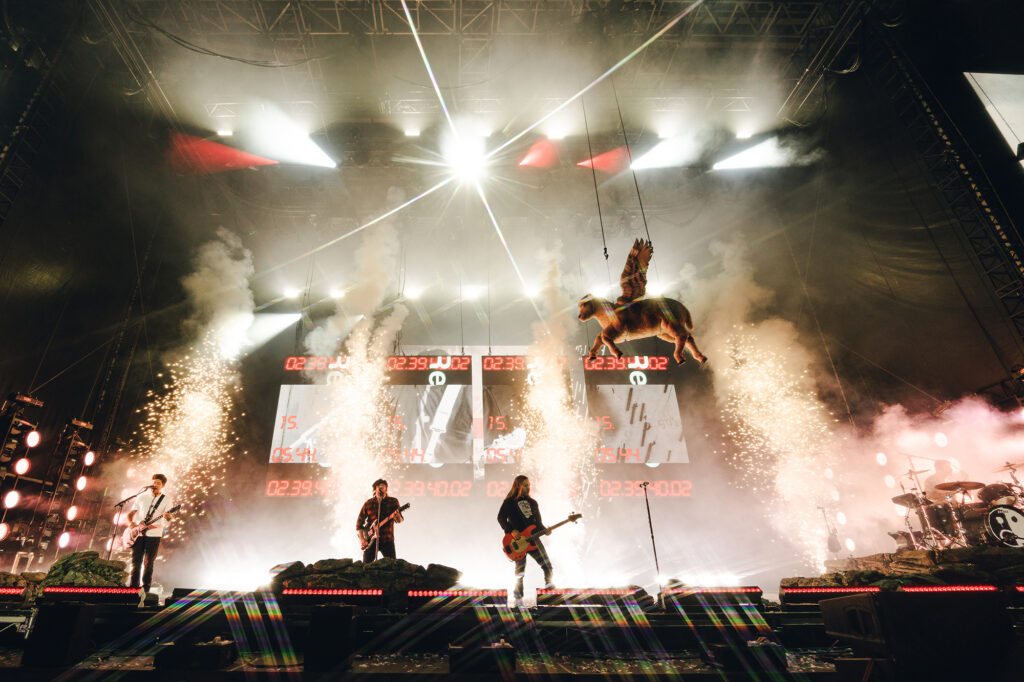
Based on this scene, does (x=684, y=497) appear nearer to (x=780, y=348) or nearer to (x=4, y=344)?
(x=780, y=348)

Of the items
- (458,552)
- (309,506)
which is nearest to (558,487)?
(458,552)

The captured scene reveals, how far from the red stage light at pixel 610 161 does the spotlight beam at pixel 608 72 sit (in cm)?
119

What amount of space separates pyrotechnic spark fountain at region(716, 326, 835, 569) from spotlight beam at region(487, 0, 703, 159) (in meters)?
6.95

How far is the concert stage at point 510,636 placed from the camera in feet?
8.64

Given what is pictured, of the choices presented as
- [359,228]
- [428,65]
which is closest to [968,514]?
[428,65]

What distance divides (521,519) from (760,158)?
9.37 m

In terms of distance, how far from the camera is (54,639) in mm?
3043

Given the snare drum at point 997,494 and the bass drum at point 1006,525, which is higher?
the snare drum at point 997,494

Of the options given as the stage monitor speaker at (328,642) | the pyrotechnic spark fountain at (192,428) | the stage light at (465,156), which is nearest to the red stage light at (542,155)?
the stage light at (465,156)

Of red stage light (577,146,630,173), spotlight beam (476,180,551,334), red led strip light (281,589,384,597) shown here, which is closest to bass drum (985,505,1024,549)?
spotlight beam (476,180,551,334)

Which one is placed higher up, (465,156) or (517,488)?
(465,156)

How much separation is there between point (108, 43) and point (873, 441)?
55.9 ft

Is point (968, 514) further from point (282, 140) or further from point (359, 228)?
point (282, 140)

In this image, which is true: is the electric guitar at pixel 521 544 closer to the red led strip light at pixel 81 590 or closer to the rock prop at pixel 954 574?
the rock prop at pixel 954 574
